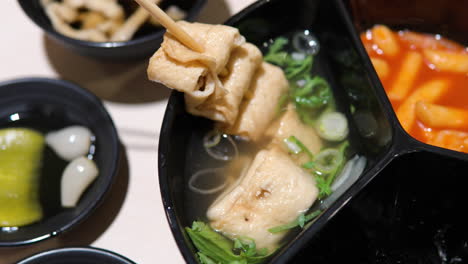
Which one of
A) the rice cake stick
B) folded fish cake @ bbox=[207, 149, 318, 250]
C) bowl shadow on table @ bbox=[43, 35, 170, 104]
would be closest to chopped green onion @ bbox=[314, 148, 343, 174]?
folded fish cake @ bbox=[207, 149, 318, 250]

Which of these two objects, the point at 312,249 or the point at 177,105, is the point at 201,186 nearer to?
the point at 177,105

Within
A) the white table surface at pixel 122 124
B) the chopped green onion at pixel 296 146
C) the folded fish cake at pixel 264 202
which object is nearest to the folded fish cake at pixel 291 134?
the chopped green onion at pixel 296 146

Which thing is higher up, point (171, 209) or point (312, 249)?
point (171, 209)

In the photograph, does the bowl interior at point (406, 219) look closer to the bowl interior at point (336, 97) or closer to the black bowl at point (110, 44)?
the bowl interior at point (336, 97)

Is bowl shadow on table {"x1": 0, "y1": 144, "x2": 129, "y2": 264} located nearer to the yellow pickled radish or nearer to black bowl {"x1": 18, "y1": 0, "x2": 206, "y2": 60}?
the yellow pickled radish

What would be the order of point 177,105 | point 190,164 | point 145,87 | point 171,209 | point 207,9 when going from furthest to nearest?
point 207,9, point 145,87, point 190,164, point 177,105, point 171,209

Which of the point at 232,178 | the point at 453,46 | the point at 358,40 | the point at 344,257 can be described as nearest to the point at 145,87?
the point at 232,178

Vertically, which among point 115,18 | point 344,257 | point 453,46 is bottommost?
point 344,257
